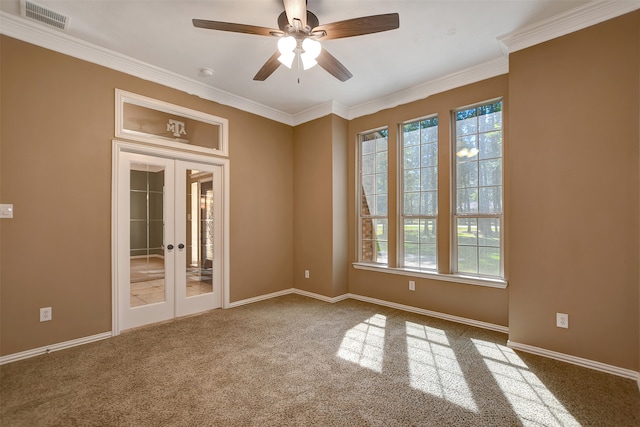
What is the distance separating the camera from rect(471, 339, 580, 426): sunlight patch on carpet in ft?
6.19

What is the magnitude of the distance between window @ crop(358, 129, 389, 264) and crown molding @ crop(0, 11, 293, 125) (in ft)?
6.14

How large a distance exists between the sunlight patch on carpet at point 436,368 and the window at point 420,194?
3.55 ft

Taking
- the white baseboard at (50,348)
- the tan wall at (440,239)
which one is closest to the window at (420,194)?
the tan wall at (440,239)

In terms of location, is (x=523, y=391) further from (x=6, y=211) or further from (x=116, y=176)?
(x=6, y=211)

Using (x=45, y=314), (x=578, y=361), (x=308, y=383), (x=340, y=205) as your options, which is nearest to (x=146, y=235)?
(x=45, y=314)

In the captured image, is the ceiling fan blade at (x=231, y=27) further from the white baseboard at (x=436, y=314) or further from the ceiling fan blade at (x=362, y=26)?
the white baseboard at (x=436, y=314)

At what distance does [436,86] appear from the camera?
3.83m

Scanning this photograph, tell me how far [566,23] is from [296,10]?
94.5 inches

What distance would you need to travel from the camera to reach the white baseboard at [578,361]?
236cm

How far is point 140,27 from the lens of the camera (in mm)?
2746

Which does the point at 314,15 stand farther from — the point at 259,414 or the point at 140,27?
the point at 259,414

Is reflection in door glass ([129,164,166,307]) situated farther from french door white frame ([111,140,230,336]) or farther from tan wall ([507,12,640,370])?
tan wall ([507,12,640,370])

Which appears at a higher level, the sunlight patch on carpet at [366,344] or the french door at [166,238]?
the french door at [166,238]

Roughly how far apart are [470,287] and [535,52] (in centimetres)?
252
